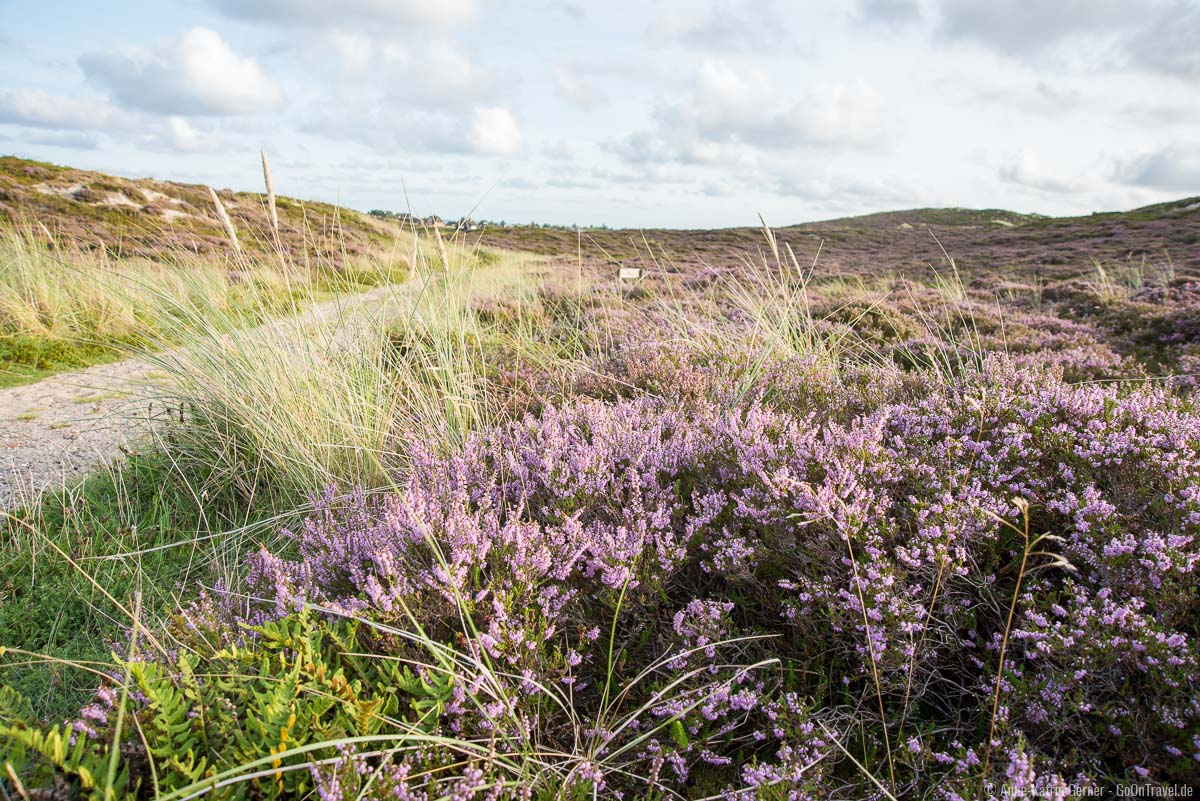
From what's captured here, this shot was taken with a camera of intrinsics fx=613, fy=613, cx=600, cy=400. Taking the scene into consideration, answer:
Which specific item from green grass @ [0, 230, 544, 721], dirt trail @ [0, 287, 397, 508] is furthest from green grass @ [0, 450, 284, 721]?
dirt trail @ [0, 287, 397, 508]

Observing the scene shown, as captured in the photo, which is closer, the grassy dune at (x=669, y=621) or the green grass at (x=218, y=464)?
the grassy dune at (x=669, y=621)

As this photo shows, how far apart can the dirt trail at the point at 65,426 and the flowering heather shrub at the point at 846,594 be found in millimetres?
2490

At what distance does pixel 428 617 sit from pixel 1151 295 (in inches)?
500

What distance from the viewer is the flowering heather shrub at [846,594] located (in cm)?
146

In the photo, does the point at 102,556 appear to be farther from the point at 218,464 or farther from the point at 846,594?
the point at 846,594

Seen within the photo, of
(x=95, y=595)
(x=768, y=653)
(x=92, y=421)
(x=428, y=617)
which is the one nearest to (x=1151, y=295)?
(x=768, y=653)

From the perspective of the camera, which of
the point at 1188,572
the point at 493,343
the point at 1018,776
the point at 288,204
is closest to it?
the point at 1018,776

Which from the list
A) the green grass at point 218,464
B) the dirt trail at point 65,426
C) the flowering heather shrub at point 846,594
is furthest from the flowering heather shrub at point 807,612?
the dirt trail at point 65,426

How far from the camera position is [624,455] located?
2.66 m

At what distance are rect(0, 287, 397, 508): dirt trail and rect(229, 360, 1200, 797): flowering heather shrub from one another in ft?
8.17

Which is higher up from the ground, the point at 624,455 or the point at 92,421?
the point at 624,455

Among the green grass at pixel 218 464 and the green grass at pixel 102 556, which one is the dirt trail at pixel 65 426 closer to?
the green grass at pixel 218 464

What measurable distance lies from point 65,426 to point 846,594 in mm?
6306

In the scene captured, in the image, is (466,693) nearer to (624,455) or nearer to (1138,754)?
(624,455)
